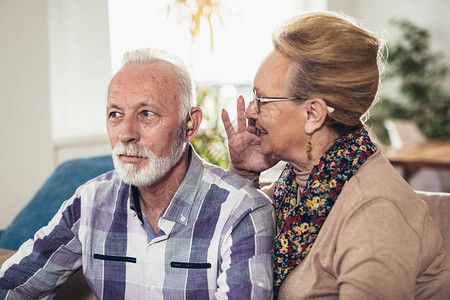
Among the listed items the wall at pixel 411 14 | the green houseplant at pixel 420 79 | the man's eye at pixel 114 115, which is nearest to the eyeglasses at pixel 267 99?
the man's eye at pixel 114 115

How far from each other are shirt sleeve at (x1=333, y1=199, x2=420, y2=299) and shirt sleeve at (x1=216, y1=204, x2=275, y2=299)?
0.71ft

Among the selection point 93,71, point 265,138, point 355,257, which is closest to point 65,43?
point 93,71

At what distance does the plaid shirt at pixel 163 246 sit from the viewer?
4.62 ft

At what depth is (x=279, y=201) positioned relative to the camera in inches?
63.0

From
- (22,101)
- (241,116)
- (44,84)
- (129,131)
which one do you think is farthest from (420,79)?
(129,131)

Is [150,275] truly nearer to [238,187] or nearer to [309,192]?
[238,187]

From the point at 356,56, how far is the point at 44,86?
235cm

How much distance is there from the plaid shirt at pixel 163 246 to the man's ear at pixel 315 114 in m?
0.27

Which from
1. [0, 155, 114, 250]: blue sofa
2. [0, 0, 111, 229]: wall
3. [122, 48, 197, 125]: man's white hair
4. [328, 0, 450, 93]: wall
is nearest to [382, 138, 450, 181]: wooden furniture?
[328, 0, 450, 93]: wall

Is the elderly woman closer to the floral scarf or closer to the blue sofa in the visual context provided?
the floral scarf

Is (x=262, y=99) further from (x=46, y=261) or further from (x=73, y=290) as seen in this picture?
(x=73, y=290)

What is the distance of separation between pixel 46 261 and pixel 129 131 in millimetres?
511

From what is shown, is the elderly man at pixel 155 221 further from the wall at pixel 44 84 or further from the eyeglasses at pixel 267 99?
the wall at pixel 44 84

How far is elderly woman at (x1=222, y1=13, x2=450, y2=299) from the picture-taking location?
1198 millimetres
